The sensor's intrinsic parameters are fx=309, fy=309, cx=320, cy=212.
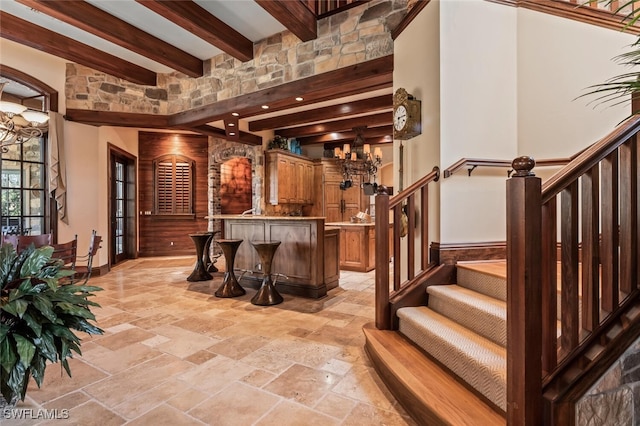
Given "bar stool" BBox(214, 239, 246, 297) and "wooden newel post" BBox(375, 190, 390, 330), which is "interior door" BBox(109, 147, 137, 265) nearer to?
"bar stool" BBox(214, 239, 246, 297)

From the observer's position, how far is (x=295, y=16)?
3.66m

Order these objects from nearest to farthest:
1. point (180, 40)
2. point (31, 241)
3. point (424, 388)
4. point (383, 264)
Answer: point (424, 388), point (383, 264), point (31, 241), point (180, 40)

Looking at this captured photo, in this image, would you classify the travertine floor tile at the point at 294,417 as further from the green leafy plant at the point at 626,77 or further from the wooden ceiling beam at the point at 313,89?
the wooden ceiling beam at the point at 313,89

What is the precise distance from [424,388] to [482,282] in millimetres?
1013

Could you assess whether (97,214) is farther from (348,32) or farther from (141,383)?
(348,32)

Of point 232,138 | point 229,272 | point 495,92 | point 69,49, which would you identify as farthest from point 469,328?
point 69,49

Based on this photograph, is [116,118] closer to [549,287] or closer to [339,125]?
[339,125]

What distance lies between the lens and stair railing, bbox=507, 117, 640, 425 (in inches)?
50.4

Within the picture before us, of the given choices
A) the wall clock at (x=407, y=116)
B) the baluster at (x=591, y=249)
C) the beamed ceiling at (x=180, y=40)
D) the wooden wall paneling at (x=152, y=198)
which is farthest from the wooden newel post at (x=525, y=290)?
the wooden wall paneling at (x=152, y=198)

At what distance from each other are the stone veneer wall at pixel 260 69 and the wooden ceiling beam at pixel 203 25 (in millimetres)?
242

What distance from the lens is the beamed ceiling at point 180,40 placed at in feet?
11.8

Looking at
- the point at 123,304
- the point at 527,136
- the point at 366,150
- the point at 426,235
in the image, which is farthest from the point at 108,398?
the point at 366,150

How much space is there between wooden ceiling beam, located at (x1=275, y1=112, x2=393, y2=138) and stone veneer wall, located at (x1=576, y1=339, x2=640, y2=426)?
213 inches

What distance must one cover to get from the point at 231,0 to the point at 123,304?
3991 millimetres
